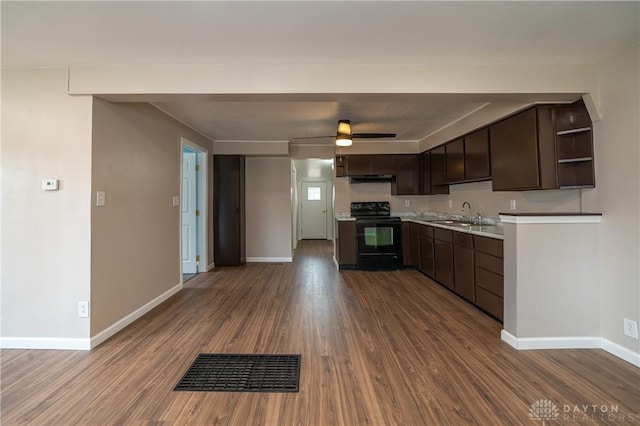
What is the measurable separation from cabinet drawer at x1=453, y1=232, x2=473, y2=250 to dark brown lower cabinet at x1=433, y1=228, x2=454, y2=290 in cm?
12

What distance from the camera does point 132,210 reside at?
2.90 meters

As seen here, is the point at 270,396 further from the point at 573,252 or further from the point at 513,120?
the point at 513,120

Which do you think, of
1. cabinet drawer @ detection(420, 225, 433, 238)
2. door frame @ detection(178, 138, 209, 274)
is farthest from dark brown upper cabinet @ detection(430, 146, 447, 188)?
door frame @ detection(178, 138, 209, 274)

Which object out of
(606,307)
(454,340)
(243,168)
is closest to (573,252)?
(606,307)

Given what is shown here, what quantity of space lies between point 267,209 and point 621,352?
500cm

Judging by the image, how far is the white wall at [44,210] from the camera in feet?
7.72

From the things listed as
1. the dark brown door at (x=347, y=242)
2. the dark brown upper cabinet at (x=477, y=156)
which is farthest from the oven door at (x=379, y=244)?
the dark brown upper cabinet at (x=477, y=156)

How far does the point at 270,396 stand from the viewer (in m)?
1.76

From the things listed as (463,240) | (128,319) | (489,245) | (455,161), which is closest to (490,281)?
(489,245)

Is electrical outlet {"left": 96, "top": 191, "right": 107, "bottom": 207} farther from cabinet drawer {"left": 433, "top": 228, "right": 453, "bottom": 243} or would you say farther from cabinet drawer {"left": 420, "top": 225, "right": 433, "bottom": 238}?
cabinet drawer {"left": 420, "top": 225, "right": 433, "bottom": 238}

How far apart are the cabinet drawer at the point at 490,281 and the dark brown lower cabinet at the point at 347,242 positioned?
86.5 inches

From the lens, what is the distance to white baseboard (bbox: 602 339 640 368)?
208cm

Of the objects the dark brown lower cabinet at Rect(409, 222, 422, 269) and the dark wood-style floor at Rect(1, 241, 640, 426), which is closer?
the dark wood-style floor at Rect(1, 241, 640, 426)

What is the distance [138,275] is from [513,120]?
4037mm
